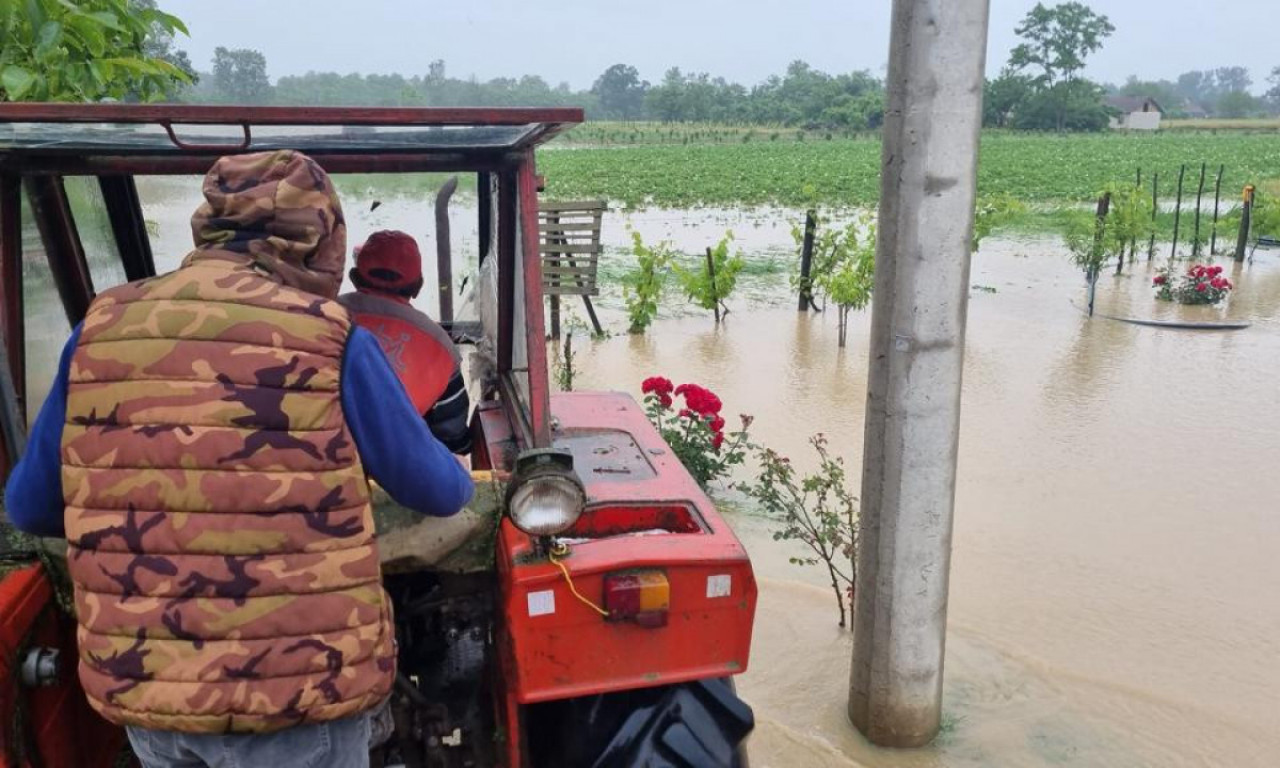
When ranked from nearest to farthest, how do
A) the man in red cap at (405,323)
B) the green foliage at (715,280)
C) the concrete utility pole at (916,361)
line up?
1. the man in red cap at (405,323)
2. the concrete utility pole at (916,361)
3. the green foliage at (715,280)

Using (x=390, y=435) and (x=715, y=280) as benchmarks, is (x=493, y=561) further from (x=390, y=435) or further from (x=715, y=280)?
(x=715, y=280)

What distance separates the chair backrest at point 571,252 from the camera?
1087 cm

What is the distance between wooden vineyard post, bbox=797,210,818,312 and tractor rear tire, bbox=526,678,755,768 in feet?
34.7

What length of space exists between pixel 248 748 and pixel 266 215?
0.89 m

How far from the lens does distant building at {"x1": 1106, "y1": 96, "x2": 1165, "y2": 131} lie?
8775 cm

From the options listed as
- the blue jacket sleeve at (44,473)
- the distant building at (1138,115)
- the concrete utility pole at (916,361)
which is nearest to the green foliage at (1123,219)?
the concrete utility pole at (916,361)

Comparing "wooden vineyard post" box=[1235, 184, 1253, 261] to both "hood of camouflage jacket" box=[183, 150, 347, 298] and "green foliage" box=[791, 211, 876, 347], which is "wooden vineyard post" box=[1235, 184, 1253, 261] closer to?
"green foliage" box=[791, 211, 876, 347]

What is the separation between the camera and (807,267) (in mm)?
12867

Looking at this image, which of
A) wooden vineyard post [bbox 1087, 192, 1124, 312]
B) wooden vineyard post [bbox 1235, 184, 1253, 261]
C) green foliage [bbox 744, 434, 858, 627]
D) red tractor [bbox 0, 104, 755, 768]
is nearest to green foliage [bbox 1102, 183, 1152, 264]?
wooden vineyard post [bbox 1087, 192, 1124, 312]

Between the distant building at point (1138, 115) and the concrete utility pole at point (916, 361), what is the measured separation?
9302 cm

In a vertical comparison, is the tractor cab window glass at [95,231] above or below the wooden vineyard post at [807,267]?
above

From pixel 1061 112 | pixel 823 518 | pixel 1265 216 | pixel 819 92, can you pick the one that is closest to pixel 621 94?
pixel 819 92

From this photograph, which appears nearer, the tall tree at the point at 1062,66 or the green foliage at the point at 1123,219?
the green foliage at the point at 1123,219

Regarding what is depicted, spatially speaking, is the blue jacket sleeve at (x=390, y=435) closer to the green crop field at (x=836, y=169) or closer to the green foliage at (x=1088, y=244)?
the green foliage at (x=1088, y=244)
